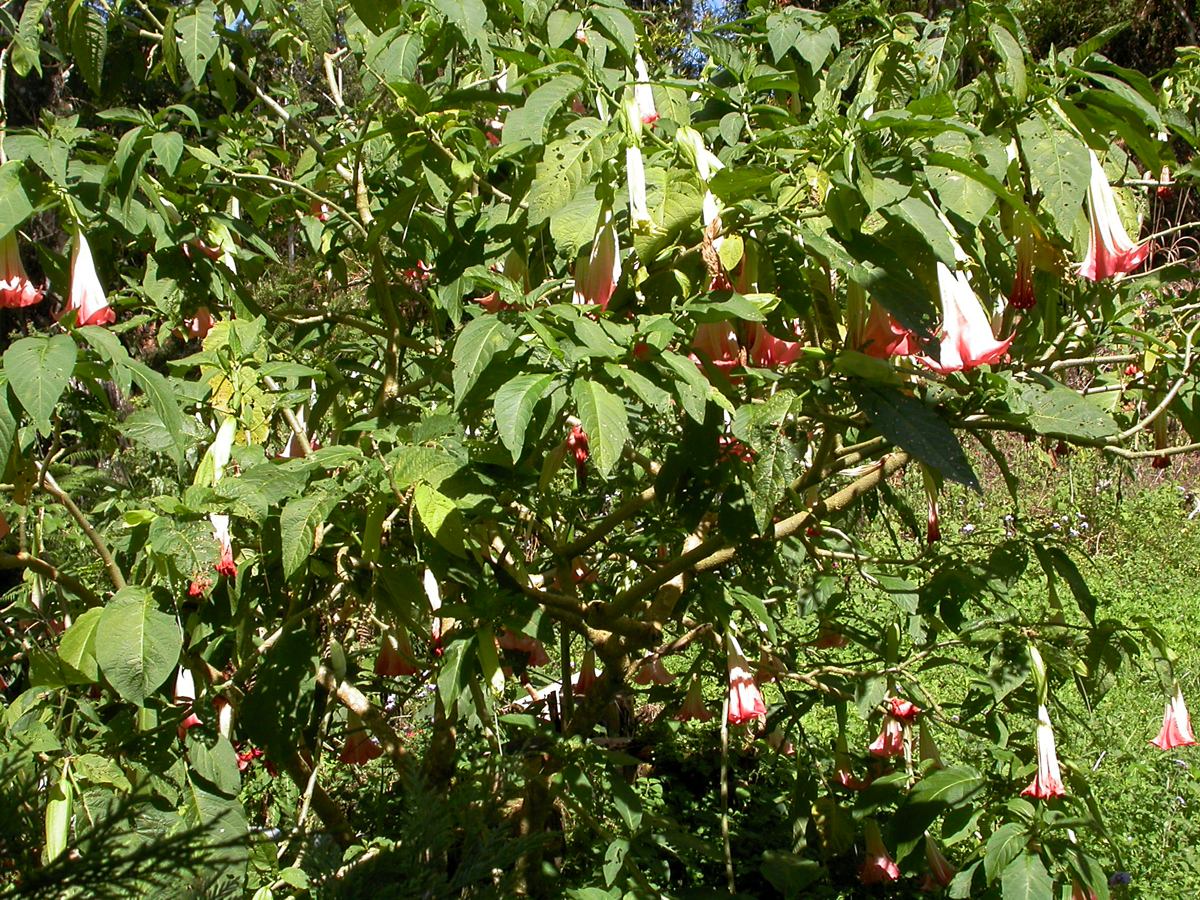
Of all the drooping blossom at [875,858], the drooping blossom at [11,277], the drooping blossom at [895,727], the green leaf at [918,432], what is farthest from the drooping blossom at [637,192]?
the drooping blossom at [875,858]

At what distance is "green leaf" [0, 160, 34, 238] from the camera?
1.40m

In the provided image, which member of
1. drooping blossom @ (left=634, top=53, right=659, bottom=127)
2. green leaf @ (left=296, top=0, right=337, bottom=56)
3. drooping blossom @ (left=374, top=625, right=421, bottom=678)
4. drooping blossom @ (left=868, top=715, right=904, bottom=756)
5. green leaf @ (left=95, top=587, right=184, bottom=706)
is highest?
green leaf @ (left=296, top=0, right=337, bottom=56)

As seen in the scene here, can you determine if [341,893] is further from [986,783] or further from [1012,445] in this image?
[1012,445]

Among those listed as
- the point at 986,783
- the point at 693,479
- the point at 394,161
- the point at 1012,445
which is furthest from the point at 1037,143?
the point at 1012,445

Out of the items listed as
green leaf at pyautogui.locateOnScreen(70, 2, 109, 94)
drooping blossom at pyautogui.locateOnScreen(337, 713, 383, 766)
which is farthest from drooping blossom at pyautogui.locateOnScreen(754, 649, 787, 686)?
green leaf at pyautogui.locateOnScreen(70, 2, 109, 94)

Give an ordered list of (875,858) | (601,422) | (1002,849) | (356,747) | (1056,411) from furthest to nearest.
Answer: (875,858) < (356,747) < (1002,849) < (1056,411) < (601,422)

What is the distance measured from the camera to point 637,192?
127 cm

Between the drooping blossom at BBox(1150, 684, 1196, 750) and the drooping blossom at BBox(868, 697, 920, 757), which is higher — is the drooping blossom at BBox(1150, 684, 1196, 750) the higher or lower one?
the lower one

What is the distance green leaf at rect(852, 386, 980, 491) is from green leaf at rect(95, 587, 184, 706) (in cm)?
100

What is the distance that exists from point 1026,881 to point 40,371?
168cm

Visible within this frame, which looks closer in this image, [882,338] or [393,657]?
[882,338]

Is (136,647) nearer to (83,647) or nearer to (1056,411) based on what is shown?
(83,647)

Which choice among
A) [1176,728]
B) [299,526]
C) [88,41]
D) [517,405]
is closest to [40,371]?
[299,526]

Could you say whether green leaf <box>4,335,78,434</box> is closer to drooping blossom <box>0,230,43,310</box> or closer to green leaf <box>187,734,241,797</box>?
drooping blossom <box>0,230,43,310</box>
